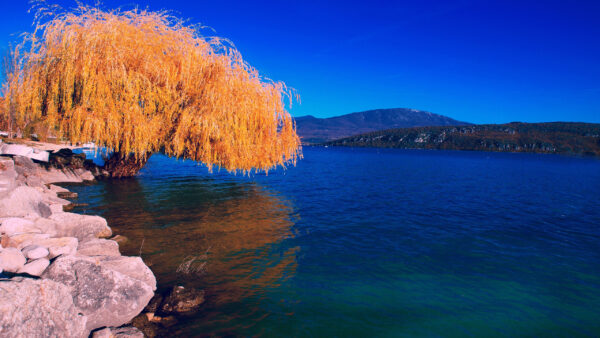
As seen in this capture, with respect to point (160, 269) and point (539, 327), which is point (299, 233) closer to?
point (160, 269)

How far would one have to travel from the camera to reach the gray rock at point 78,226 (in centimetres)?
1019

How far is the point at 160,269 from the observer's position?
9211mm

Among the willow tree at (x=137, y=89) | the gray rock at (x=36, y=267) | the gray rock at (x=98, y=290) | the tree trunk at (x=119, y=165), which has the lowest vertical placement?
the gray rock at (x=98, y=290)

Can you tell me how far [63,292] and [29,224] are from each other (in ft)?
16.7

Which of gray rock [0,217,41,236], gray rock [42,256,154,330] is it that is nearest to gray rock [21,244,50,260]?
gray rock [42,256,154,330]

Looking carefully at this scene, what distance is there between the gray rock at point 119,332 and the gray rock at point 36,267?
6.67 ft

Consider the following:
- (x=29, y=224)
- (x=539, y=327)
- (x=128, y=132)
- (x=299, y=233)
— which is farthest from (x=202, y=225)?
(x=539, y=327)

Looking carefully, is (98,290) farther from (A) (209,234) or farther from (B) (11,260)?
(A) (209,234)

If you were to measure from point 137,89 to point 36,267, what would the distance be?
1419 centimetres

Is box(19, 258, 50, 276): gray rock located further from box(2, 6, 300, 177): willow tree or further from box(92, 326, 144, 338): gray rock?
box(2, 6, 300, 177): willow tree

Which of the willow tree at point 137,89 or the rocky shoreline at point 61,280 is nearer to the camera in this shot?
the rocky shoreline at point 61,280

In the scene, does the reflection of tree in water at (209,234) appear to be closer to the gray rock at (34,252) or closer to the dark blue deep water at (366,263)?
the dark blue deep water at (366,263)

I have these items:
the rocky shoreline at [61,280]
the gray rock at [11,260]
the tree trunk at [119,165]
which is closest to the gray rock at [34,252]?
the rocky shoreline at [61,280]

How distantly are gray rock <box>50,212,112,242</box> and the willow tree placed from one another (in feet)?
28.8
